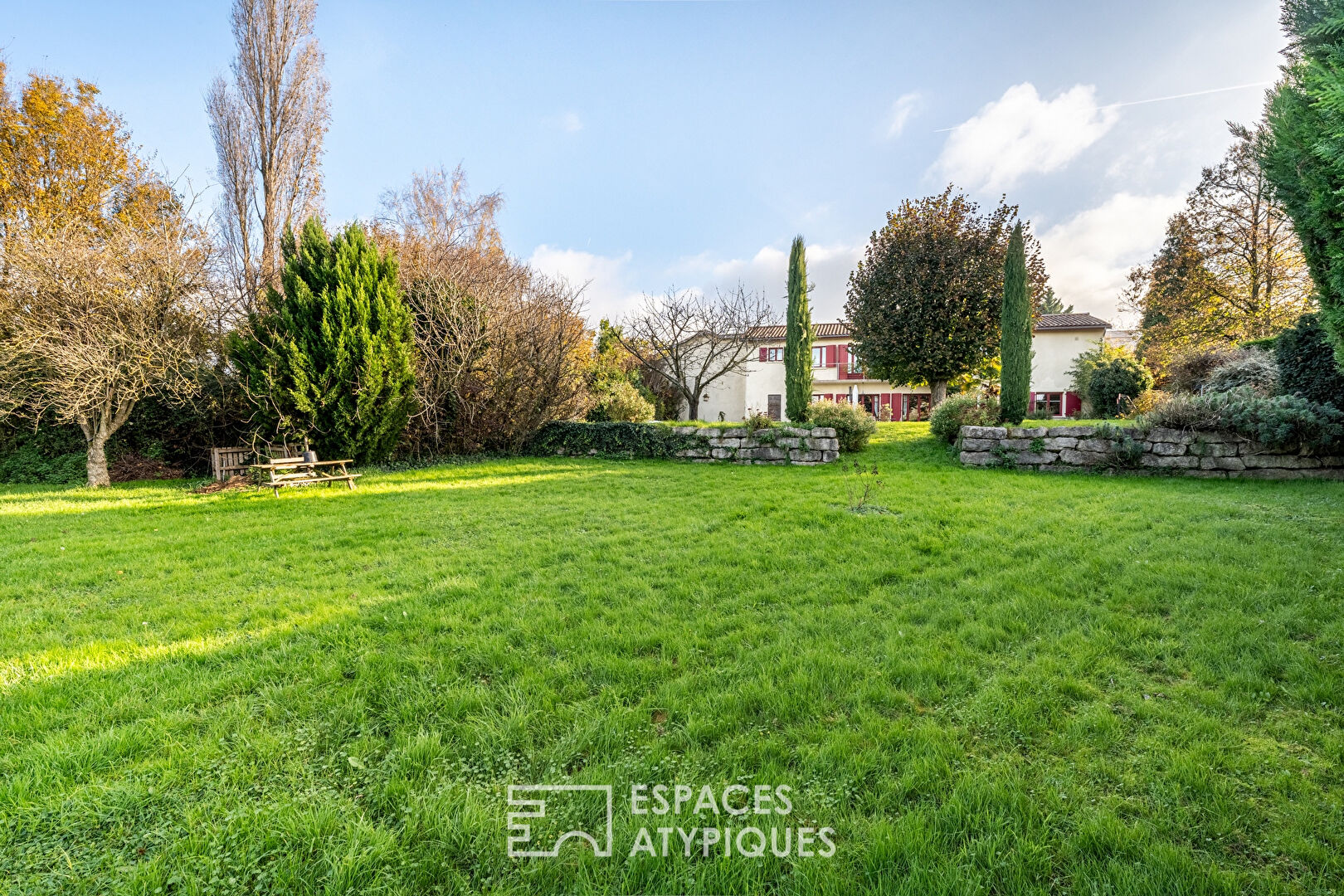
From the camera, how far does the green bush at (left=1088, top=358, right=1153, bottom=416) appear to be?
1855 cm

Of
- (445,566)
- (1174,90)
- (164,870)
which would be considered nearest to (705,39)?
(1174,90)

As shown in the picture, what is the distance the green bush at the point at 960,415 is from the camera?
11.9 m

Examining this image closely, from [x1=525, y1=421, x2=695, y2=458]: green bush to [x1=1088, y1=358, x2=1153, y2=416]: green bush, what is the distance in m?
17.2

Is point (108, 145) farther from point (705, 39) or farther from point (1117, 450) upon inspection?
point (1117, 450)

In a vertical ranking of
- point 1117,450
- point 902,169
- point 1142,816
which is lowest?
point 1142,816

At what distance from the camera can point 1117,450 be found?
30.8 ft

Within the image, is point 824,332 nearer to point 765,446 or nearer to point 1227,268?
point 1227,268

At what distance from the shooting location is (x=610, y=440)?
13.2 m

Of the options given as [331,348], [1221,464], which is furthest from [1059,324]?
[331,348]

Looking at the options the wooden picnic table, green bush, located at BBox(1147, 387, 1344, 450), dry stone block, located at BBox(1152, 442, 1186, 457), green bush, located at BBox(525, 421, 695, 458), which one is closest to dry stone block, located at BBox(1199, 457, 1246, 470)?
dry stone block, located at BBox(1152, 442, 1186, 457)

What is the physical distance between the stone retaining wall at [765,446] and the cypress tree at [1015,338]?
4.19 meters

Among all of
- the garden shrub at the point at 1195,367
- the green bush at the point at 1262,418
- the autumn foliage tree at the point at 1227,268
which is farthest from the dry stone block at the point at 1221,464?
the autumn foliage tree at the point at 1227,268

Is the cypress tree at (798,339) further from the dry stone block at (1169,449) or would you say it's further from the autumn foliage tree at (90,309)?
the autumn foliage tree at (90,309)

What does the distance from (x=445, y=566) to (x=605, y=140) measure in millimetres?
9635
